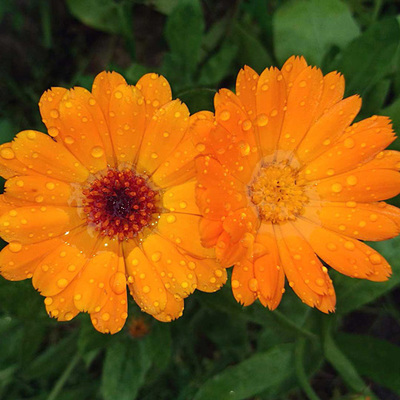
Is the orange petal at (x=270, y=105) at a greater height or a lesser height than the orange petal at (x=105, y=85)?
lesser

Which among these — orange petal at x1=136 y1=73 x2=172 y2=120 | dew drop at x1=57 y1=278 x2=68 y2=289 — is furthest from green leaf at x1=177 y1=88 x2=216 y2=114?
dew drop at x1=57 y1=278 x2=68 y2=289

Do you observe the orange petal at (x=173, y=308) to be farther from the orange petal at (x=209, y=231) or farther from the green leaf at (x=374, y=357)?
the green leaf at (x=374, y=357)

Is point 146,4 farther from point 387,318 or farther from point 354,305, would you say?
point 387,318

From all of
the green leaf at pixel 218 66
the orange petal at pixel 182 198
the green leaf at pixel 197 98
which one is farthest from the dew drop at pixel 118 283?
the green leaf at pixel 218 66

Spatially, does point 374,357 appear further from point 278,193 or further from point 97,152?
point 97,152

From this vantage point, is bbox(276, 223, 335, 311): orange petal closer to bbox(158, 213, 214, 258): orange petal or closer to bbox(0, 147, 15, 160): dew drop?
bbox(158, 213, 214, 258): orange petal

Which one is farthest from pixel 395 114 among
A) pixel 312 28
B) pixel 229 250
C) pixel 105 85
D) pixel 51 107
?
pixel 51 107
